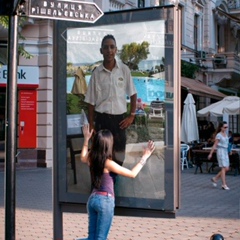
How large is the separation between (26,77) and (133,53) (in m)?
15.0

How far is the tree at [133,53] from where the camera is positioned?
6148mm

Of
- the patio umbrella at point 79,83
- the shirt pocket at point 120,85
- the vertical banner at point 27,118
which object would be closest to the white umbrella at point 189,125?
the vertical banner at point 27,118

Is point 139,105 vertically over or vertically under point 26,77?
under

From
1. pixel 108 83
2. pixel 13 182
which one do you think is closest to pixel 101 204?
pixel 13 182

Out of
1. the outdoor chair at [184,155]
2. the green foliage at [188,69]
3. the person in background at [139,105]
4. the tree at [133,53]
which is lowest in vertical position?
the outdoor chair at [184,155]

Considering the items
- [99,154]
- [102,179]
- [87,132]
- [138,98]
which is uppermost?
[138,98]

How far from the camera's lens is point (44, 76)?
21000mm

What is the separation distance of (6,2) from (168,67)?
1745 mm

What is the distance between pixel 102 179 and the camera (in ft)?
19.3

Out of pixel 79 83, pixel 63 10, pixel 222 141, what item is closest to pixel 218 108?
pixel 222 141

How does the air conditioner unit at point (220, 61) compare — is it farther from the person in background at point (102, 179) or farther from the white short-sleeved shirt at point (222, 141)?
the person in background at point (102, 179)

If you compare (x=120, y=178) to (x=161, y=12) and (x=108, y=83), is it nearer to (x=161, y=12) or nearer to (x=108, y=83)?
(x=108, y=83)

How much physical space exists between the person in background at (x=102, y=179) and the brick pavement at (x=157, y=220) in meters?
2.86

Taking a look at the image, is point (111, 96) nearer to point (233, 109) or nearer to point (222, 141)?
point (222, 141)
